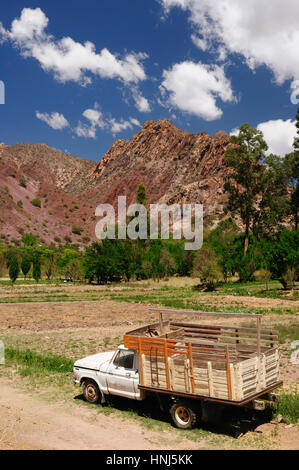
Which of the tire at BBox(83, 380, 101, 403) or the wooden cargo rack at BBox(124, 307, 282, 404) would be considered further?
the tire at BBox(83, 380, 101, 403)

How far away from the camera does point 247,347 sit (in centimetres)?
1084

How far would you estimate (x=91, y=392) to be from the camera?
1145 centimetres

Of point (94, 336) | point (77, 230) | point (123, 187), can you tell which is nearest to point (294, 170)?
point (94, 336)

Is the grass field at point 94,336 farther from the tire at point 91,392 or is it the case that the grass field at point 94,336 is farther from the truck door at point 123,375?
the truck door at point 123,375

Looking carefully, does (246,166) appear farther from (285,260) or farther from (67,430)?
(67,430)

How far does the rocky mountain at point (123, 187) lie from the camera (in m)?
138

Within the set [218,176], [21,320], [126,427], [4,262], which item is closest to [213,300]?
[21,320]

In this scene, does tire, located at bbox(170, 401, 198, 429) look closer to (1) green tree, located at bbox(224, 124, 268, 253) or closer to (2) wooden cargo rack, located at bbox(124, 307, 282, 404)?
(2) wooden cargo rack, located at bbox(124, 307, 282, 404)

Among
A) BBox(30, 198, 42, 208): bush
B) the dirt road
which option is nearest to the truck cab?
the dirt road

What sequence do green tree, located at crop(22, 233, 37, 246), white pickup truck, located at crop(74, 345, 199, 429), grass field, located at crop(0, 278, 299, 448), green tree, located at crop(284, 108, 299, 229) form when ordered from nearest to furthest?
white pickup truck, located at crop(74, 345, 199, 429), grass field, located at crop(0, 278, 299, 448), green tree, located at crop(284, 108, 299, 229), green tree, located at crop(22, 233, 37, 246)

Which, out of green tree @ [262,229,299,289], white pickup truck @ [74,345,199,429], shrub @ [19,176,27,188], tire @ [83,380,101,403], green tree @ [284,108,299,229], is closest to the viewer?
white pickup truck @ [74,345,199,429]

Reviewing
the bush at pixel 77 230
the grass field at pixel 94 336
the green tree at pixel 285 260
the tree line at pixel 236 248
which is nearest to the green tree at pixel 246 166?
the tree line at pixel 236 248

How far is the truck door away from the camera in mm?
10398

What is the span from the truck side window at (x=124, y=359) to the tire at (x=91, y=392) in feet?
3.26
